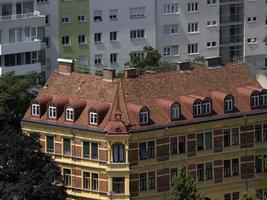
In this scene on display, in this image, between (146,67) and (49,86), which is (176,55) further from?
(49,86)

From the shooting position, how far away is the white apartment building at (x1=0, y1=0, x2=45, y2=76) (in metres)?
162

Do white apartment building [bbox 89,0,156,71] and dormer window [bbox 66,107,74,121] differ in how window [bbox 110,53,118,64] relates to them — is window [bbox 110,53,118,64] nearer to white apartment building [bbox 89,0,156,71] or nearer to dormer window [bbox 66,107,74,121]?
white apartment building [bbox 89,0,156,71]

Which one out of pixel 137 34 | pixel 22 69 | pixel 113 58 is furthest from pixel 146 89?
pixel 137 34

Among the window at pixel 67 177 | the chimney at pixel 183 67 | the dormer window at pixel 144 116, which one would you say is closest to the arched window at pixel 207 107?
the chimney at pixel 183 67

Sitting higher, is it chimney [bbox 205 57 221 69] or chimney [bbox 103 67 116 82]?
chimney [bbox 205 57 221 69]

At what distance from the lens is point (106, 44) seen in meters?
171

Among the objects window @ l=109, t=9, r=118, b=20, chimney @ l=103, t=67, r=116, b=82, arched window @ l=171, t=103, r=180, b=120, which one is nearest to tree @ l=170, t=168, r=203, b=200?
arched window @ l=171, t=103, r=180, b=120

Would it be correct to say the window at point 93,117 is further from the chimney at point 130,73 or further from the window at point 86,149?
the chimney at point 130,73

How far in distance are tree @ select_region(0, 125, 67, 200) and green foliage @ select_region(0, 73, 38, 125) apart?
12.6 metres

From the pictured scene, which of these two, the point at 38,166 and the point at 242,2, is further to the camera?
the point at 242,2

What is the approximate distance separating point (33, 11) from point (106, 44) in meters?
8.82

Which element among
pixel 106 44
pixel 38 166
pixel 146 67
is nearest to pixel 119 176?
pixel 38 166

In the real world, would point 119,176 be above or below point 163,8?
below

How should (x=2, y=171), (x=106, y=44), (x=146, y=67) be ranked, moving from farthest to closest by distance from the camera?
(x=106, y=44) → (x=146, y=67) → (x=2, y=171)
